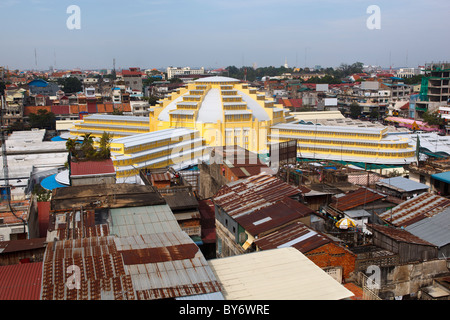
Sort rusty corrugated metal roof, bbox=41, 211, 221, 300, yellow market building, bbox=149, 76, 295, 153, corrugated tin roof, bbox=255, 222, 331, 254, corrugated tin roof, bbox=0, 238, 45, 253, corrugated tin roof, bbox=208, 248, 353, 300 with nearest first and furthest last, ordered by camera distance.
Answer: rusty corrugated metal roof, bbox=41, 211, 221, 300, corrugated tin roof, bbox=208, 248, 353, 300, corrugated tin roof, bbox=255, 222, 331, 254, corrugated tin roof, bbox=0, 238, 45, 253, yellow market building, bbox=149, 76, 295, 153

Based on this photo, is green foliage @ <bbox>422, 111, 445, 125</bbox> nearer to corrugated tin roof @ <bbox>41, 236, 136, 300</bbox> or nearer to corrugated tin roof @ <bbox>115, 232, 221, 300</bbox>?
corrugated tin roof @ <bbox>115, 232, 221, 300</bbox>

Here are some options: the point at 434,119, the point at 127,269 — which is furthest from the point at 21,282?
the point at 434,119

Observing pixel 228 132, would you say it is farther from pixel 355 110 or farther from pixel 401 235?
pixel 355 110

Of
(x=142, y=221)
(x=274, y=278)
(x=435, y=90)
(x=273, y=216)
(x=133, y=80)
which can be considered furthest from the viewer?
(x=133, y=80)

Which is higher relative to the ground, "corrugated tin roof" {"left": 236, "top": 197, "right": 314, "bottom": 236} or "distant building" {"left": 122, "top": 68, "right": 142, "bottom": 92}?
"distant building" {"left": 122, "top": 68, "right": 142, "bottom": 92}

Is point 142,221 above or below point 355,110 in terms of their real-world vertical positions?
above

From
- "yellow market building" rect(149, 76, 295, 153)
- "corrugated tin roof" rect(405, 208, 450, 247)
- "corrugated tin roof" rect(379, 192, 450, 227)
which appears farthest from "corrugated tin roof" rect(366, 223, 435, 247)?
"yellow market building" rect(149, 76, 295, 153)
